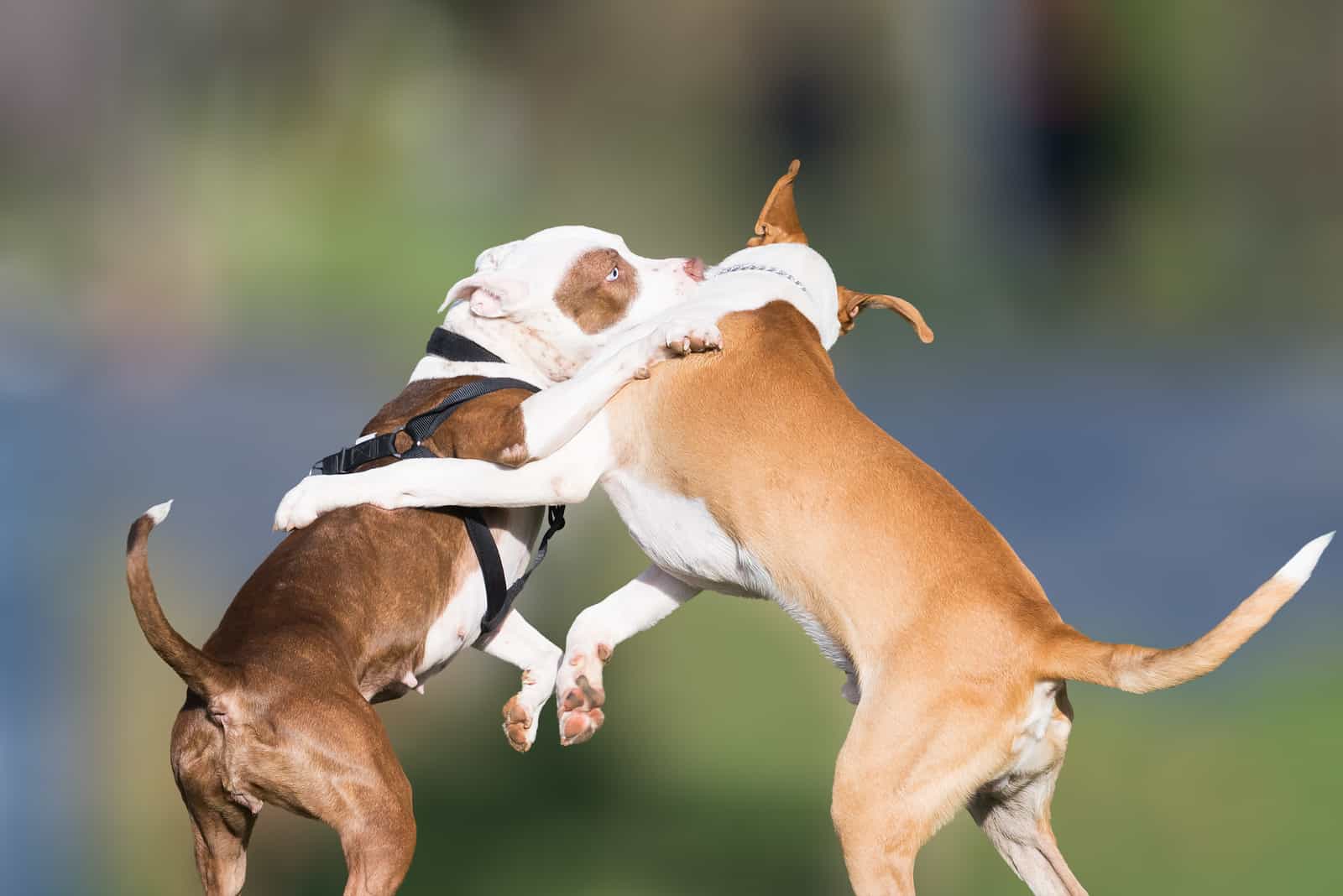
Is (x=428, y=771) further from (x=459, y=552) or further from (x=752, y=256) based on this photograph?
(x=752, y=256)

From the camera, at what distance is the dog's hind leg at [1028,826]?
3824 millimetres

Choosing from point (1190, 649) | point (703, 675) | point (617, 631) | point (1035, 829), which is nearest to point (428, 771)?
point (703, 675)

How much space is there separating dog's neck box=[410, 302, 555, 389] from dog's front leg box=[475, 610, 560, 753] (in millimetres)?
915

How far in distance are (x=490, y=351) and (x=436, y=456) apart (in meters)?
0.58

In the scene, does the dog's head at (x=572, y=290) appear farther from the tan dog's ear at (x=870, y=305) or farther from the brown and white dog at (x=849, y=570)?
the tan dog's ear at (x=870, y=305)

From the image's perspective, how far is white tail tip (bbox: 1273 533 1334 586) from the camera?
326 cm

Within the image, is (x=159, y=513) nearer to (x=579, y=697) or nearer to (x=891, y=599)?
(x=579, y=697)

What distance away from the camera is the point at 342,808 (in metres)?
3.49

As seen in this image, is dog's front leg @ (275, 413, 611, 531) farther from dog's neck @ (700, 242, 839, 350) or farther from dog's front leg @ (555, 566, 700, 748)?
dog's neck @ (700, 242, 839, 350)

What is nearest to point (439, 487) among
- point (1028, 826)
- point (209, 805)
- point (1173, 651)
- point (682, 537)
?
point (682, 537)

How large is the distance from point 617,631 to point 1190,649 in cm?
197

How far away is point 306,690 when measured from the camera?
11.6 ft

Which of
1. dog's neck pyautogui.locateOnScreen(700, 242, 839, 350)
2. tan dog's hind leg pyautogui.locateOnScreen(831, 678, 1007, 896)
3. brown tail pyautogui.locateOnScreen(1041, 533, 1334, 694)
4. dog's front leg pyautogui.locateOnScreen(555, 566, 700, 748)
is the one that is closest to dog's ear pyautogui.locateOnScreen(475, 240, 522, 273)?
dog's neck pyautogui.locateOnScreen(700, 242, 839, 350)

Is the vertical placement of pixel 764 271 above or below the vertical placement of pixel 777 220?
below
